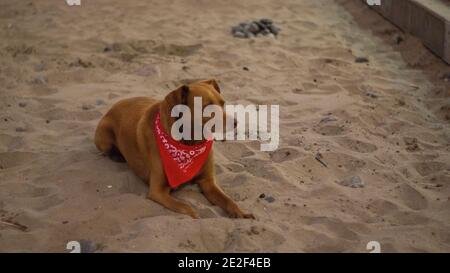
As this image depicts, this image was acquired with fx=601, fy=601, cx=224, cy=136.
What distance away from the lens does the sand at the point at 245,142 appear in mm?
3807

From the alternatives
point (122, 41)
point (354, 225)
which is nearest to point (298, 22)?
point (122, 41)

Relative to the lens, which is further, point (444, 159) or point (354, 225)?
point (444, 159)

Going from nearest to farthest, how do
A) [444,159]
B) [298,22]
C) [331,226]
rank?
1. [331,226]
2. [444,159]
3. [298,22]

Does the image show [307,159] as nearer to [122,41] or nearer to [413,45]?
[413,45]

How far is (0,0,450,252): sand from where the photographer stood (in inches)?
150

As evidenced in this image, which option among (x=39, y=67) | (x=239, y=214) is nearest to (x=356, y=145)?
(x=239, y=214)

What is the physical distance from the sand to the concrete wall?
5.4 inches

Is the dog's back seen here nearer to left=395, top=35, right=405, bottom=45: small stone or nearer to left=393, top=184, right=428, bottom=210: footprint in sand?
left=393, top=184, right=428, bottom=210: footprint in sand

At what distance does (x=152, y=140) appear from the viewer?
4363 millimetres

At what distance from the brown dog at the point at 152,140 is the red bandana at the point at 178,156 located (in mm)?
50

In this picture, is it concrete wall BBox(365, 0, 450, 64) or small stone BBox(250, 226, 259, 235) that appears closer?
small stone BBox(250, 226, 259, 235)

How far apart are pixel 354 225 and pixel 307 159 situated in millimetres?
1007

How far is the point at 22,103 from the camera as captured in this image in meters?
6.02

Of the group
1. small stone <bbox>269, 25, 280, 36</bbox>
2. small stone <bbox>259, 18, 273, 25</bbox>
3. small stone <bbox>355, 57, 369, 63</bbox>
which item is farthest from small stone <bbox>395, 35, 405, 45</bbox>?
small stone <bbox>259, 18, 273, 25</bbox>
